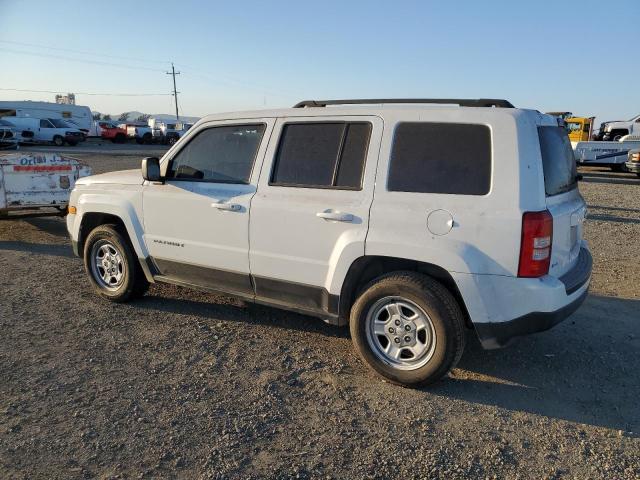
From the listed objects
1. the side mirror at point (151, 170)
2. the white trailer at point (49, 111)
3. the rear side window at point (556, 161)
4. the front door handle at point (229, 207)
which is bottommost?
the front door handle at point (229, 207)

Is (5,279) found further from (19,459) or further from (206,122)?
(19,459)

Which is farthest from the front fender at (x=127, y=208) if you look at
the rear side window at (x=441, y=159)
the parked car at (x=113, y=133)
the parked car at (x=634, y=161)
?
the parked car at (x=113, y=133)

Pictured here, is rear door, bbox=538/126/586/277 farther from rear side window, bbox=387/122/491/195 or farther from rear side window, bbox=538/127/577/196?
rear side window, bbox=387/122/491/195

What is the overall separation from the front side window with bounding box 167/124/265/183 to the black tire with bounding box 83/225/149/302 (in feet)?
3.07

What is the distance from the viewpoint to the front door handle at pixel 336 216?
3768 mm

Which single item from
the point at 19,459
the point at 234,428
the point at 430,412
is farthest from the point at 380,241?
the point at 19,459

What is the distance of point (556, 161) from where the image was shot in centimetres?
368

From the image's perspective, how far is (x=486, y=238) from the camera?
3338 millimetres

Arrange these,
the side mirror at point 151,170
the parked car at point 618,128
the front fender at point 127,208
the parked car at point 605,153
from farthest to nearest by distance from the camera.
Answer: the parked car at point 618,128 → the parked car at point 605,153 → the front fender at point 127,208 → the side mirror at point 151,170

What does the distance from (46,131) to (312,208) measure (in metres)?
35.8

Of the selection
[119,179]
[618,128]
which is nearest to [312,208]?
[119,179]

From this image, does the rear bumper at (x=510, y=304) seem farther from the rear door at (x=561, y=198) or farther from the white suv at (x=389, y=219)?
the rear door at (x=561, y=198)

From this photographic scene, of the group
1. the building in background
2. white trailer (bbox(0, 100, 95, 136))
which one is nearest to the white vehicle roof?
white trailer (bbox(0, 100, 95, 136))

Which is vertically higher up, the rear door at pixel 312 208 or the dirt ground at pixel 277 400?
the rear door at pixel 312 208
